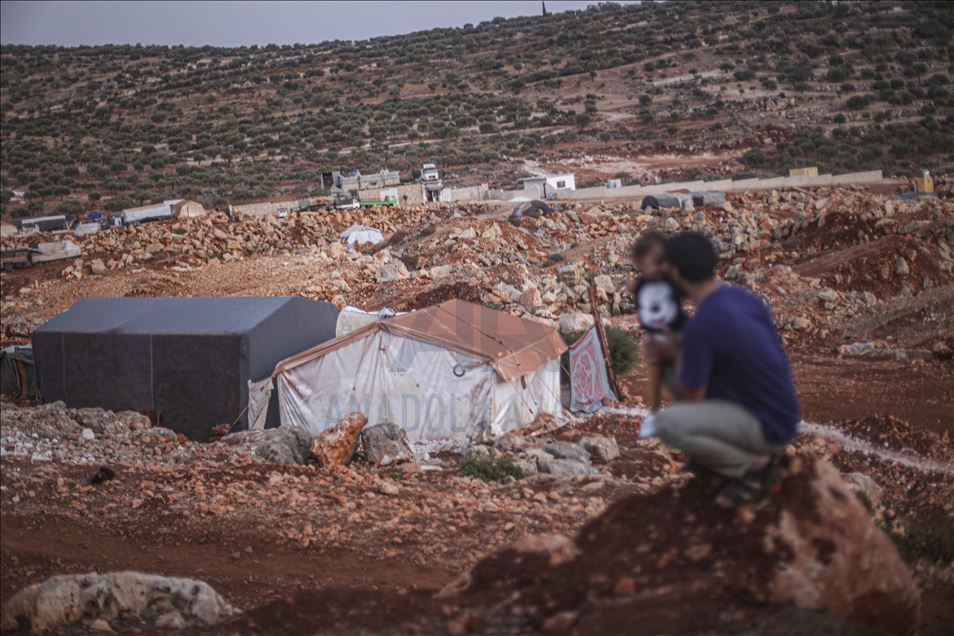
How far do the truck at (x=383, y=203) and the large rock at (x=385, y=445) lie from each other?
29.7 meters

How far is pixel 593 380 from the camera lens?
51.6 ft

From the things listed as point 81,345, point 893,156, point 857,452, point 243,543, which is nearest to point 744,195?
point 893,156

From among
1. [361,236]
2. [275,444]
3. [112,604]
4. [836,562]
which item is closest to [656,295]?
[836,562]

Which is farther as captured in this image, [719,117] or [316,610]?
[719,117]

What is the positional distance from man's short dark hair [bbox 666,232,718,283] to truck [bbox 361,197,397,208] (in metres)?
37.4

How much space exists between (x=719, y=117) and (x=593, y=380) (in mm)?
52539

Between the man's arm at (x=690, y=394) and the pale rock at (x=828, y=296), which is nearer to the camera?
the man's arm at (x=690, y=394)

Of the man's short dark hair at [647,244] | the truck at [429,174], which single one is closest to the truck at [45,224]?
the truck at [429,174]

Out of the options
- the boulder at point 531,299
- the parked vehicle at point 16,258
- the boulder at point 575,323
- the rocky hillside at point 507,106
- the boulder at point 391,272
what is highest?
the rocky hillside at point 507,106

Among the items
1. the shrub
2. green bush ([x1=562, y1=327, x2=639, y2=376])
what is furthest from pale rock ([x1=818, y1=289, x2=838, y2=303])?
the shrub

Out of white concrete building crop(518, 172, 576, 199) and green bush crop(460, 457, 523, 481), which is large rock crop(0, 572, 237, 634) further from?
white concrete building crop(518, 172, 576, 199)

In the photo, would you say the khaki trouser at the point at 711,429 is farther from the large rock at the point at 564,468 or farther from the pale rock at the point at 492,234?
the pale rock at the point at 492,234

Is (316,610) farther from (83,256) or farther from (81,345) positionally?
(83,256)

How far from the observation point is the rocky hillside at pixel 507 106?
54.5 meters
